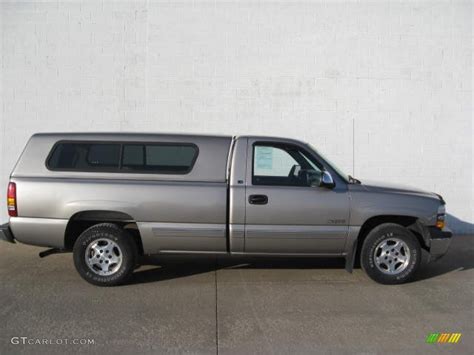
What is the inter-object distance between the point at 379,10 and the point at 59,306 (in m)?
7.37

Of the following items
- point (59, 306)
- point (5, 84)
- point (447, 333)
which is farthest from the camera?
point (5, 84)

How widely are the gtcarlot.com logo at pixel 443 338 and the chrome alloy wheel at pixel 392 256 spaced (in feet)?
4.37

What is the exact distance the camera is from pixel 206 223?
203 inches

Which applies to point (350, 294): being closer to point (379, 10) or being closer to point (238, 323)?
point (238, 323)

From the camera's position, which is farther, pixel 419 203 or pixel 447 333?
pixel 419 203

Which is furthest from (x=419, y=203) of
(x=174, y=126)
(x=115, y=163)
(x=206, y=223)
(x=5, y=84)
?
(x=5, y=84)

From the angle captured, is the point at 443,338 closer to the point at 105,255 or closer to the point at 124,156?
the point at 105,255

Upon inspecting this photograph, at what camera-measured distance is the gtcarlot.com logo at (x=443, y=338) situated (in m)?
3.89

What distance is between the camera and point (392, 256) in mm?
5332

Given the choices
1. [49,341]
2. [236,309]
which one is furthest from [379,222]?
[49,341]

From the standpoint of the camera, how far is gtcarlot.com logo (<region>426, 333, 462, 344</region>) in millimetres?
3893

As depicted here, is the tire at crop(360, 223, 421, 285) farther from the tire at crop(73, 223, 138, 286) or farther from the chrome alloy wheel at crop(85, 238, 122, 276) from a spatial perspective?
the chrome alloy wheel at crop(85, 238, 122, 276)

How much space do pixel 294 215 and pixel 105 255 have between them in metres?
2.27

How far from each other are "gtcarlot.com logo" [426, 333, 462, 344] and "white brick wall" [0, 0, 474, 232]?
4725mm
